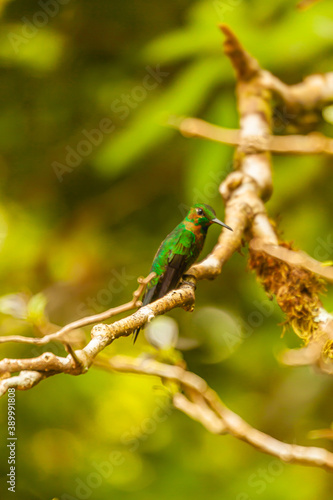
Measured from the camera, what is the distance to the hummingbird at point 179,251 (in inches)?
102

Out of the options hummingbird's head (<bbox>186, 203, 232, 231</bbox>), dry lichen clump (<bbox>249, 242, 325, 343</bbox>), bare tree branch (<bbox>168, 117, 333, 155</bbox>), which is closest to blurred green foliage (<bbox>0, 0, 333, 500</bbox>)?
bare tree branch (<bbox>168, 117, 333, 155</bbox>)

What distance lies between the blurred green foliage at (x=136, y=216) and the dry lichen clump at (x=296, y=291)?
34.4 inches

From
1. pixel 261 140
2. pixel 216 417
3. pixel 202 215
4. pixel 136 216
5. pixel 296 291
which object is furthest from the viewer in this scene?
pixel 136 216

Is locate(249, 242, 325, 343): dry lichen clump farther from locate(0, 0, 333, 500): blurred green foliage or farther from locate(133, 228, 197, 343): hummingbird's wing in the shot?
locate(0, 0, 333, 500): blurred green foliage

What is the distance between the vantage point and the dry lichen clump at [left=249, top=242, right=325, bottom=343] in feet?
7.59

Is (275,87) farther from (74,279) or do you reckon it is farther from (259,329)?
(74,279)

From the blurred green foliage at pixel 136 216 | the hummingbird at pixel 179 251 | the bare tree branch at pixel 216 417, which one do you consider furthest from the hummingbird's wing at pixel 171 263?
the blurred green foliage at pixel 136 216

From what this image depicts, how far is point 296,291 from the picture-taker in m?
2.37

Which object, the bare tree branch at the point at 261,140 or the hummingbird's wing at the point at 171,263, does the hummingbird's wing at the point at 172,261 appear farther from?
the bare tree branch at the point at 261,140

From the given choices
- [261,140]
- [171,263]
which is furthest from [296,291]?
[261,140]

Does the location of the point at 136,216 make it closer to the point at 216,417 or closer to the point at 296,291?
the point at 296,291

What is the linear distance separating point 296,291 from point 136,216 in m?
2.20

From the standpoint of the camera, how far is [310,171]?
143 inches

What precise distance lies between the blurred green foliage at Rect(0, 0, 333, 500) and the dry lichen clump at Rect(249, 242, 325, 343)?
874 mm
